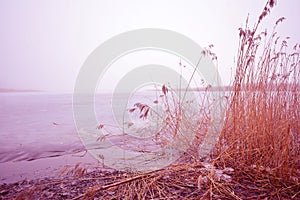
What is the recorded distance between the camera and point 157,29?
3211mm

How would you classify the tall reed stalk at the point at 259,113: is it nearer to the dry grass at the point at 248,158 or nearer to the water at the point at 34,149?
the dry grass at the point at 248,158

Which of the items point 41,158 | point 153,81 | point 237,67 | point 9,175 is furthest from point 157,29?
point 9,175

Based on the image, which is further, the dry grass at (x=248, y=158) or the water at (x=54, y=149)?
the water at (x=54, y=149)

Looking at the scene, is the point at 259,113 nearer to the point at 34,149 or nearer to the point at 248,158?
the point at 248,158

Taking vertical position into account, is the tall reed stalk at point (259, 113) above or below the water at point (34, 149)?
above

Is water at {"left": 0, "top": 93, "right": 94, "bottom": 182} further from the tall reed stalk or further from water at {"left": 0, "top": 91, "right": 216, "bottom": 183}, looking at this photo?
the tall reed stalk

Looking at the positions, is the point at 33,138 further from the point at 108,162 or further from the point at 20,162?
the point at 108,162

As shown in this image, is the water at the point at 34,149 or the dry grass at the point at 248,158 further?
the water at the point at 34,149

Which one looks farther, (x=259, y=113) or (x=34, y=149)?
(x=34, y=149)

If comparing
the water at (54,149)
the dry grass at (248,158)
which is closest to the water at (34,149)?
the water at (54,149)

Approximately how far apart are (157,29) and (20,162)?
2.60 metres

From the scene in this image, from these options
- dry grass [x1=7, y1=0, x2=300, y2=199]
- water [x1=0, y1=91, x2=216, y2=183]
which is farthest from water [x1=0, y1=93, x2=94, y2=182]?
dry grass [x1=7, y1=0, x2=300, y2=199]

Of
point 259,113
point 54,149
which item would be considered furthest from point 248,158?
point 54,149

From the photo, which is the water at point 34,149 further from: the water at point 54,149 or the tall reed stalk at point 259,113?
the tall reed stalk at point 259,113
